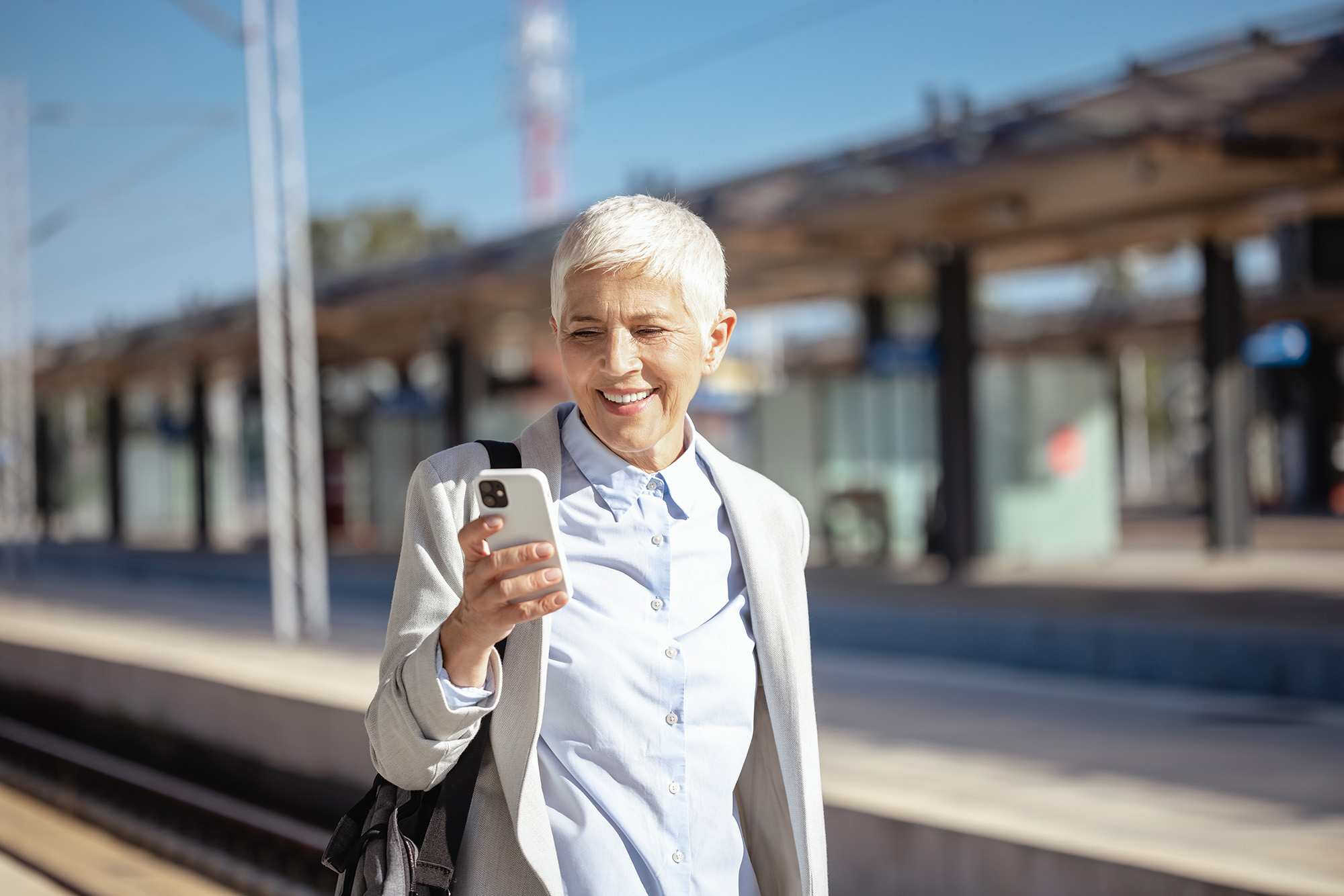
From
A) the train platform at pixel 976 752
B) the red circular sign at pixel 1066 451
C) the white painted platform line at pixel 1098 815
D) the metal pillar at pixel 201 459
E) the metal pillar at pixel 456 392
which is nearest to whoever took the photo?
the white painted platform line at pixel 1098 815

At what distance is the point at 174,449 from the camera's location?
43.3 m

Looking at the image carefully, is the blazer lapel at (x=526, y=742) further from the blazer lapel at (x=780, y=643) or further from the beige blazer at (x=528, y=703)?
the blazer lapel at (x=780, y=643)

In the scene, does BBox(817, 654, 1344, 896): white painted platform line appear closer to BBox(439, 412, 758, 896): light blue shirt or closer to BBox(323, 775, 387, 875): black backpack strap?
BBox(439, 412, 758, 896): light blue shirt

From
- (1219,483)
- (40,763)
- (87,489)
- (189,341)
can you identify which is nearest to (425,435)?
(189,341)

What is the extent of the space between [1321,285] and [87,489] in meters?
46.0

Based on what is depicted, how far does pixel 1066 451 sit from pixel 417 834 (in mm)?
19722

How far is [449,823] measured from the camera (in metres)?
1.90

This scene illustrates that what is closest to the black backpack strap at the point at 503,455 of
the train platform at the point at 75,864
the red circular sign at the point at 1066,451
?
the train platform at the point at 75,864

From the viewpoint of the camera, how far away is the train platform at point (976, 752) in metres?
4.38

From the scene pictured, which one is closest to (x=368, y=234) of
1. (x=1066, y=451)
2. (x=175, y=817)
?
(x=1066, y=451)

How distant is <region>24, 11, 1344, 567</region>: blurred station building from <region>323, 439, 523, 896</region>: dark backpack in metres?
11.4

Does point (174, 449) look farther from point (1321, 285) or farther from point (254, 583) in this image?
point (1321, 285)

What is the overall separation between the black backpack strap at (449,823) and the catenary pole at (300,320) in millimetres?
11497

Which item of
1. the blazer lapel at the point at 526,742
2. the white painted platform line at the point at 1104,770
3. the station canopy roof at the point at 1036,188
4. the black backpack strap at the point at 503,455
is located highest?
the station canopy roof at the point at 1036,188
